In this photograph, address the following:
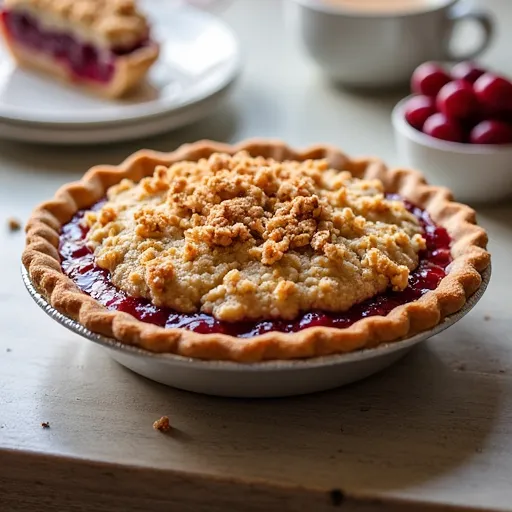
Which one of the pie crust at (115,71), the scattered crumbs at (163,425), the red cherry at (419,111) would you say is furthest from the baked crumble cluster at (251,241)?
the pie crust at (115,71)

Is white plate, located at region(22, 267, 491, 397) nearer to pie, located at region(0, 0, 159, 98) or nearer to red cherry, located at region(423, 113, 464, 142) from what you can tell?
red cherry, located at region(423, 113, 464, 142)

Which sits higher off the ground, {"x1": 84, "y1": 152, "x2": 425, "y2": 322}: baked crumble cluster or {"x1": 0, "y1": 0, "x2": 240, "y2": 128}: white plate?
{"x1": 84, "y1": 152, "x2": 425, "y2": 322}: baked crumble cluster

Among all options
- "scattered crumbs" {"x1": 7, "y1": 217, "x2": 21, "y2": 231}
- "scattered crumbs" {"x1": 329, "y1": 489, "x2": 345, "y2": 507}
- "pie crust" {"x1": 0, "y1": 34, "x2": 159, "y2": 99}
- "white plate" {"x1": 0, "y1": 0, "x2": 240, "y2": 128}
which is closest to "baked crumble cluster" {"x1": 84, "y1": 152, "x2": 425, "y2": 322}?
"scattered crumbs" {"x1": 329, "y1": 489, "x2": 345, "y2": 507}

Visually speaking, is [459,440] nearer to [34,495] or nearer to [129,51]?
[34,495]

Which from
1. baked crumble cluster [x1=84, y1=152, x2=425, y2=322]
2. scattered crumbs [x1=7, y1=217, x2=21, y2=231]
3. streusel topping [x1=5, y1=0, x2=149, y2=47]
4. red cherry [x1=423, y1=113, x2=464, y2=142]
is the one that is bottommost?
scattered crumbs [x1=7, y1=217, x2=21, y2=231]

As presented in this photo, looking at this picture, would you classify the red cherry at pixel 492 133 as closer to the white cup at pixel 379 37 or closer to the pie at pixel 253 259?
the pie at pixel 253 259

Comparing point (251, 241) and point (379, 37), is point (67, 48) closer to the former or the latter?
point (379, 37)
